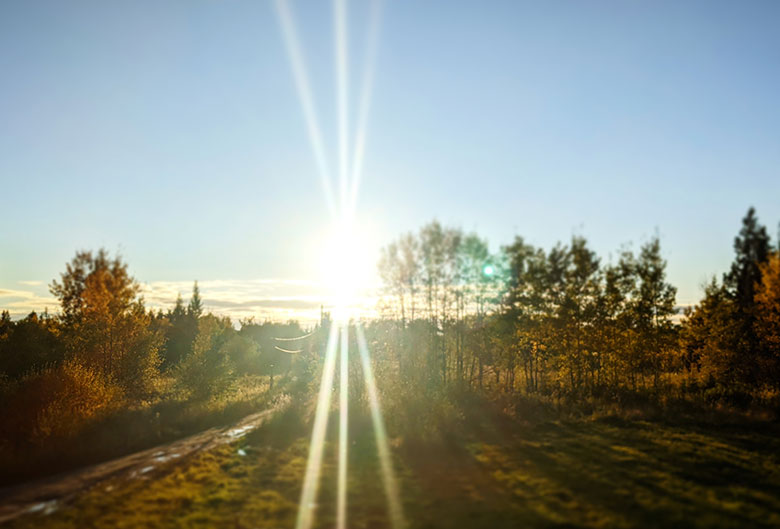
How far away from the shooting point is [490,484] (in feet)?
44.3

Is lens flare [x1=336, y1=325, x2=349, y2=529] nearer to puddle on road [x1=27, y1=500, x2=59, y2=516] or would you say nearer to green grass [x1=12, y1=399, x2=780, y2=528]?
green grass [x1=12, y1=399, x2=780, y2=528]

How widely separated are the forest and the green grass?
5.16ft

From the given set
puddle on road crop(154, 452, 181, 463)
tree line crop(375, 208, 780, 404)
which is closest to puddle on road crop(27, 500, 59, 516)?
puddle on road crop(154, 452, 181, 463)

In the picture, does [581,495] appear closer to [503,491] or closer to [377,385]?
[503,491]

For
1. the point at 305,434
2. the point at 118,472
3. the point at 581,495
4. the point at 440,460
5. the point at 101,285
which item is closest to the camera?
the point at 581,495

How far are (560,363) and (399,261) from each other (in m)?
13.7

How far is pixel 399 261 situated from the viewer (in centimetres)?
3228

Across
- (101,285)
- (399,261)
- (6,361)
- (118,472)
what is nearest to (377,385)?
(399,261)

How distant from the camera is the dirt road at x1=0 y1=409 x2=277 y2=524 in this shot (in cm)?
1224

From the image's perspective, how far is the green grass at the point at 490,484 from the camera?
10852 millimetres

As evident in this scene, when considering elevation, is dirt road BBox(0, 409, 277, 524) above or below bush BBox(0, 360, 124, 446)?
below

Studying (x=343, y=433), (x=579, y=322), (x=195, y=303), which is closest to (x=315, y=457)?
(x=343, y=433)

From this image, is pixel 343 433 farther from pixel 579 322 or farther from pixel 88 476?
pixel 579 322

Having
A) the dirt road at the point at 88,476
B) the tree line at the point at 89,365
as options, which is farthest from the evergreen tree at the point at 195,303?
the dirt road at the point at 88,476
